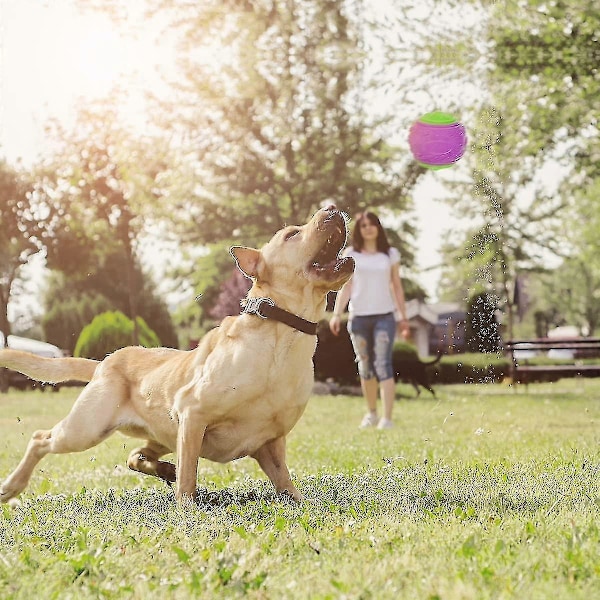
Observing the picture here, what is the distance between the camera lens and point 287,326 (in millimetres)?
4430

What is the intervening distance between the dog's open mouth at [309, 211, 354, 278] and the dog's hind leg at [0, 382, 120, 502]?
1.44m

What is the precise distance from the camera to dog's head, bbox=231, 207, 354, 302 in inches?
175

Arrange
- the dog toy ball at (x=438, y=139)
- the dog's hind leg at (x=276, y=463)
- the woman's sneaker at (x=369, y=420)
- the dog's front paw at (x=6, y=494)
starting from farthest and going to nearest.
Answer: the dog toy ball at (x=438, y=139)
the woman's sneaker at (x=369, y=420)
the dog's front paw at (x=6, y=494)
the dog's hind leg at (x=276, y=463)

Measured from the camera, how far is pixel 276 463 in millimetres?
4730

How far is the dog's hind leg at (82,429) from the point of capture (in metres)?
4.88

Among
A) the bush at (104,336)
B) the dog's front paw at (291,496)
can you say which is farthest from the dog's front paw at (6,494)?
the bush at (104,336)

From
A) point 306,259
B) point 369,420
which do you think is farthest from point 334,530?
point 369,420

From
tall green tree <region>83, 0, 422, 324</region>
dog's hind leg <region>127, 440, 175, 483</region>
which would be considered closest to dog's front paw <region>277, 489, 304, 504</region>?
dog's hind leg <region>127, 440, 175, 483</region>

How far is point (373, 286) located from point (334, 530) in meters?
5.97

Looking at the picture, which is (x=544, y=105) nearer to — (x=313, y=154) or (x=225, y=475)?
(x=313, y=154)

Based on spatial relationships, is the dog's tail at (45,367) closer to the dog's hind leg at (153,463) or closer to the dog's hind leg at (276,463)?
the dog's hind leg at (153,463)

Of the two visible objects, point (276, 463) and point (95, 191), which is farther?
point (95, 191)

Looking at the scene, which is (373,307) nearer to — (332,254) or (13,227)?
(332,254)

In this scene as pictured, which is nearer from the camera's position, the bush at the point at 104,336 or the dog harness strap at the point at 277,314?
the dog harness strap at the point at 277,314
